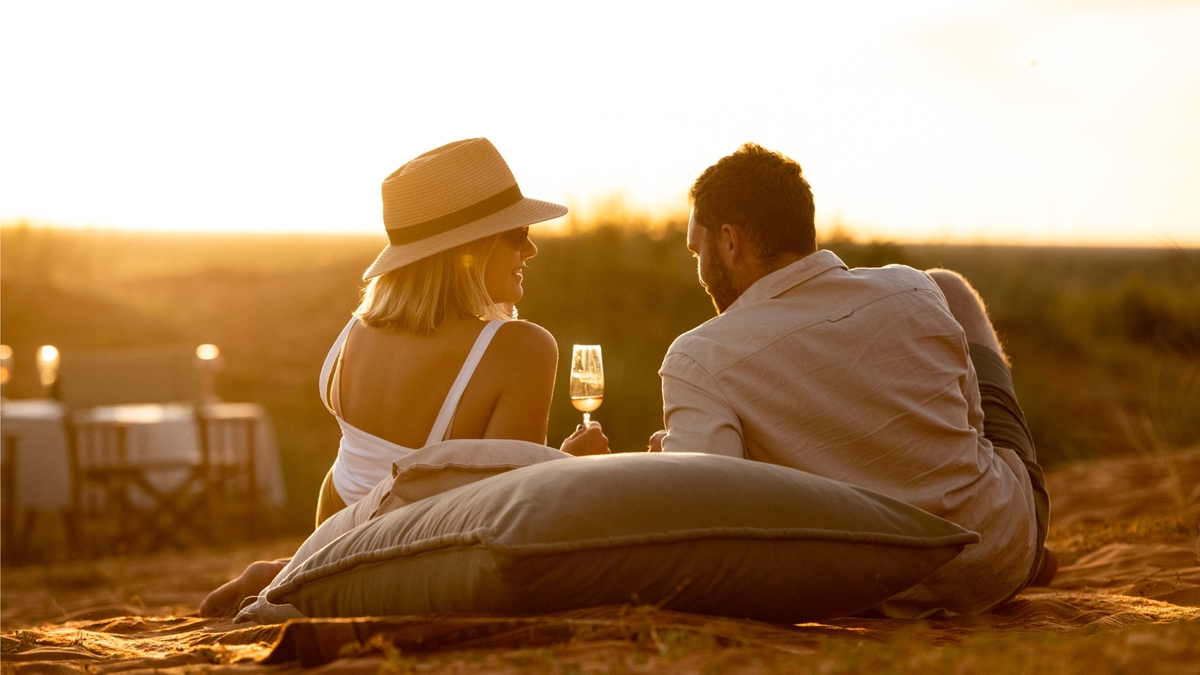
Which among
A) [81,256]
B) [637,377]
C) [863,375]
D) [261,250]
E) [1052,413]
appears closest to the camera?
[863,375]

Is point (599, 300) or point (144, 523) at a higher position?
point (599, 300)

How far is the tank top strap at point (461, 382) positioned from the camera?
298 centimetres

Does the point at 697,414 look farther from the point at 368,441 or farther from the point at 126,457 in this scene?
the point at 126,457

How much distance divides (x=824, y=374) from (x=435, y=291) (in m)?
1.06

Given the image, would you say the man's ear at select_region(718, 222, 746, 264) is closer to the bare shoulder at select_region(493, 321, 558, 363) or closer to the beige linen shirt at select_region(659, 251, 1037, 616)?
the beige linen shirt at select_region(659, 251, 1037, 616)

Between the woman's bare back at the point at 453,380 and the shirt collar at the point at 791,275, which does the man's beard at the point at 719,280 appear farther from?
the woman's bare back at the point at 453,380

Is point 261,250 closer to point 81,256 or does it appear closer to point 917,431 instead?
point 81,256

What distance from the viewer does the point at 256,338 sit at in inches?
735

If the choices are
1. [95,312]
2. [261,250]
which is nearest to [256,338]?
[95,312]

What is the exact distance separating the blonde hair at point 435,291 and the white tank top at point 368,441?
0.10 meters

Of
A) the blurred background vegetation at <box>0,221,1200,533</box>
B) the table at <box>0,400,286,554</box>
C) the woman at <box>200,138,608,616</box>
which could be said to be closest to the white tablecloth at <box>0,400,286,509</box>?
the table at <box>0,400,286,554</box>

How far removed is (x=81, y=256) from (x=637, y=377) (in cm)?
1156

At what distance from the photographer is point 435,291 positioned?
3.04 meters

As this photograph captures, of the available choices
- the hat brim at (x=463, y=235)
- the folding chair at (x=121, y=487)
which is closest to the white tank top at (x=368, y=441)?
the hat brim at (x=463, y=235)
